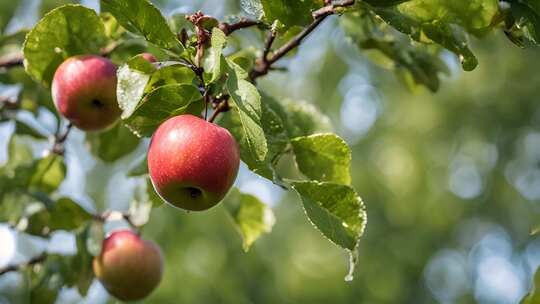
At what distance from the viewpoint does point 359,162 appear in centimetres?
977

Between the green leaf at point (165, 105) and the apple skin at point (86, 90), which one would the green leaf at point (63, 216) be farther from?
the green leaf at point (165, 105)

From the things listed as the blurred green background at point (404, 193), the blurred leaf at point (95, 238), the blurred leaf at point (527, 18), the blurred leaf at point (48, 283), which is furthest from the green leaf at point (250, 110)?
the blurred green background at point (404, 193)

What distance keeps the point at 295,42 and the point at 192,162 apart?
54cm

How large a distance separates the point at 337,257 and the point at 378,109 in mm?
2460

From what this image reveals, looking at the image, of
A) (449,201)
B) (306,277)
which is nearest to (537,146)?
(449,201)

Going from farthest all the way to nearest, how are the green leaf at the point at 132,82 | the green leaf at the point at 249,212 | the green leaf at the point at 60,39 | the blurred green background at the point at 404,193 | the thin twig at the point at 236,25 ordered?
the blurred green background at the point at 404,193
the green leaf at the point at 249,212
the green leaf at the point at 60,39
the thin twig at the point at 236,25
the green leaf at the point at 132,82

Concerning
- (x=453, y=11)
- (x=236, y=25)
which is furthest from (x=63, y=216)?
(x=453, y=11)

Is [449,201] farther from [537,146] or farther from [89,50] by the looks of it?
[89,50]

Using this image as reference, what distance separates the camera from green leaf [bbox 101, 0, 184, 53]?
161cm

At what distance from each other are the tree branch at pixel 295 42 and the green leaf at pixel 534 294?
0.69 m

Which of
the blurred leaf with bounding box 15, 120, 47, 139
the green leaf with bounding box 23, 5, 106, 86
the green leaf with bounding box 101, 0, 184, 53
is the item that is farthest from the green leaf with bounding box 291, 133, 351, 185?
the blurred leaf with bounding box 15, 120, 47, 139

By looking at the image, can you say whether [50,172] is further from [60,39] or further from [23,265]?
[60,39]

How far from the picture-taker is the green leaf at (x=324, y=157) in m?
1.79

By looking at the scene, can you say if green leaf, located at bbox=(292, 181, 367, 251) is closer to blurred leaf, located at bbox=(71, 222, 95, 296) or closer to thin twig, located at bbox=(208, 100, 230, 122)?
thin twig, located at bbox=(208, 100, 230, 122)
